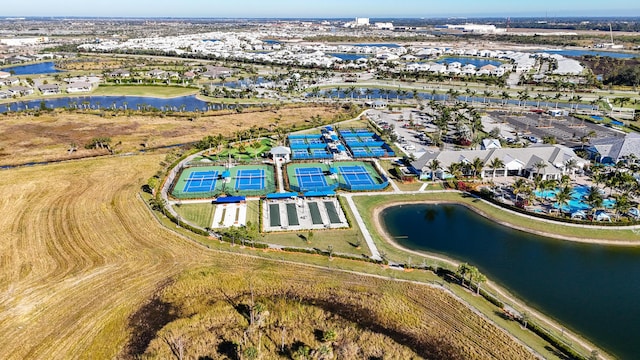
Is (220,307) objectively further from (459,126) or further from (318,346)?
(459,126)

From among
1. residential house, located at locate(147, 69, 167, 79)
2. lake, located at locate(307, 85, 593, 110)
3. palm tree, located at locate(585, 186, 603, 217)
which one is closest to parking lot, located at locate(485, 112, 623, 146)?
lake, located at locate(307, 85, 593, 110)

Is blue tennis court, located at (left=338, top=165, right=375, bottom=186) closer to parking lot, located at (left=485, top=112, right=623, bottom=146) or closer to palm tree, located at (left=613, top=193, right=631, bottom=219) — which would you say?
palm tree, located at (left=613, top=193, right=631, bottom=219)

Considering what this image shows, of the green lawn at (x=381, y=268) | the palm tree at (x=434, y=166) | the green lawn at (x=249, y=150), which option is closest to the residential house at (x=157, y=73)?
the green lawn at (x=249, y=150)

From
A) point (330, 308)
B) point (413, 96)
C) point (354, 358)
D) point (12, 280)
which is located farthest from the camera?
point (413, 96)

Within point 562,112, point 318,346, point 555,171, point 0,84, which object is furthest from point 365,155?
point 0,84

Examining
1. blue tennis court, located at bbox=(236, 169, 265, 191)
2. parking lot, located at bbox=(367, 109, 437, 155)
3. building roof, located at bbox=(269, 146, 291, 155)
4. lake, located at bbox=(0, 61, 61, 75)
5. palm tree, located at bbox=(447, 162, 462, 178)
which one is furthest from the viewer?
lake, located at bbox=(0, 61, 61, 75)

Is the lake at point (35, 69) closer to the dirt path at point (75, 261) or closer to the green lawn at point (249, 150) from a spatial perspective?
the dirt path at point (75, 261)
